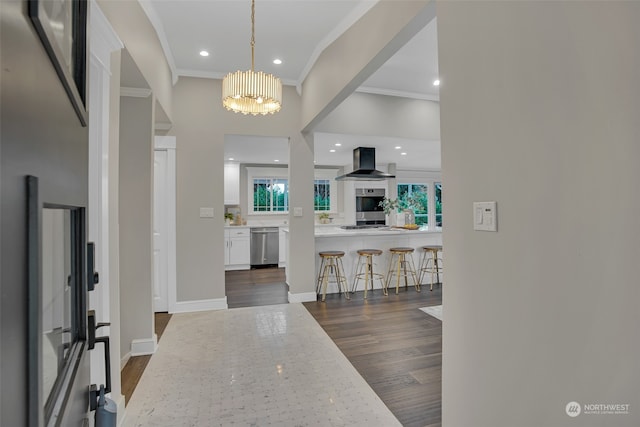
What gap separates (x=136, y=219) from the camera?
2.68 m

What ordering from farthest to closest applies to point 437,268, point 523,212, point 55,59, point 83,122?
point 437,268 → point 523,212 → point 83,122 → point 55,59

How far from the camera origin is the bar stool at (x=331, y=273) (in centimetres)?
432

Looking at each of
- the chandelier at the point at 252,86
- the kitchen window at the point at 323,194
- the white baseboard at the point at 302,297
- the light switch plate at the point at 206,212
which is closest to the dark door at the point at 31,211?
the chandelier at the point at 252,86

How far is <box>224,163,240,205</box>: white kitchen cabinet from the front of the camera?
693 centimetres

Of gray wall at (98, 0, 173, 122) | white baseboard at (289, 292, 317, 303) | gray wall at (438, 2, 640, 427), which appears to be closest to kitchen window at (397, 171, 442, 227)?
white baseboard at (289, 292, 317, 303)

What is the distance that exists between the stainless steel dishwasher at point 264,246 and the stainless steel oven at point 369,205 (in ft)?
7.10

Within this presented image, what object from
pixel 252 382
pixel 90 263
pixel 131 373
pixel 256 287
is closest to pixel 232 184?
Answer: pixel 256 287

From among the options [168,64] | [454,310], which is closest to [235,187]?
[168,64]

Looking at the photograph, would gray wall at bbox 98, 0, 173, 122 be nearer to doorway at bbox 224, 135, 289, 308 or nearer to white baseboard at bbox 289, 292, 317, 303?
doorway at bbox 224, 135, 289, 308

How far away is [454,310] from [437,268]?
3793mm

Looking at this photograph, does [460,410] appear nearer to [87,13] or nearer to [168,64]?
[87,13]

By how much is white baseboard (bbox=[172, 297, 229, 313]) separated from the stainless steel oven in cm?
439

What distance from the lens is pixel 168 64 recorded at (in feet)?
11.2

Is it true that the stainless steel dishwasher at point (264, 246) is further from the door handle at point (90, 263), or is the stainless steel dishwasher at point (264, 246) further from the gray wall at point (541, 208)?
the door handle at point (90, 263)
